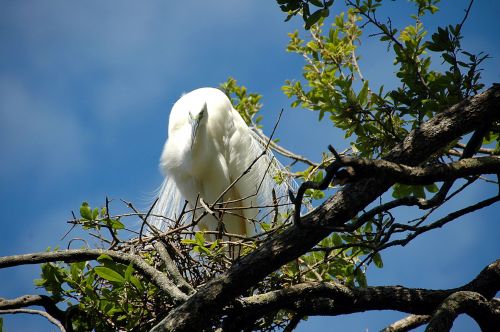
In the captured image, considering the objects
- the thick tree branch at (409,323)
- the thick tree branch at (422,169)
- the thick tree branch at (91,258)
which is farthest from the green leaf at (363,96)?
the thick tree branch at (91,258)

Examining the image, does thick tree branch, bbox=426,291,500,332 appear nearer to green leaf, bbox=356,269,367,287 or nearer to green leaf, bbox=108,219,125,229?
green leaf, bbox=356,269,367,287

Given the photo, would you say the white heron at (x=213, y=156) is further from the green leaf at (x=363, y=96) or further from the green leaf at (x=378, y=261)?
the green leaf at (x=363, y=96)

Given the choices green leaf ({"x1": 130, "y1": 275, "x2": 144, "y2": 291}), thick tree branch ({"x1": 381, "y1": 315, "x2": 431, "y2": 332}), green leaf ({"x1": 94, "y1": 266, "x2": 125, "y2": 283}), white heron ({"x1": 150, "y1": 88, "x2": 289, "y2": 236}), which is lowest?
thick tree branch ({"x1": 381, "y1": 315, "x2": 431, "y2": 332})

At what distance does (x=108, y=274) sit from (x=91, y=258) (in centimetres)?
17

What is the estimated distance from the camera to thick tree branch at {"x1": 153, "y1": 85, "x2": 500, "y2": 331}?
6.70ft

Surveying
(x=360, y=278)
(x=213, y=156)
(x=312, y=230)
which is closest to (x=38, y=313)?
(x=312, y=230)

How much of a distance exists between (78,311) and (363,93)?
1.80 metres

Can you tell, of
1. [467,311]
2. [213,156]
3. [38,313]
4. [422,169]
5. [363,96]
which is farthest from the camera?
[213,156]

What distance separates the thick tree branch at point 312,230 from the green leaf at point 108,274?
44cm

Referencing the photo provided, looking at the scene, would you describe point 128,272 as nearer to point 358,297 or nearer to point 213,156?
point 358,297

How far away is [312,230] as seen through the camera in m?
2.03

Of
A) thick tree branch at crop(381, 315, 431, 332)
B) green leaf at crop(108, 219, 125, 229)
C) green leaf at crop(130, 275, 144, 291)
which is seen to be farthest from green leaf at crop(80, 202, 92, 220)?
thick tree branch at crop(381, 315, 431, 332)

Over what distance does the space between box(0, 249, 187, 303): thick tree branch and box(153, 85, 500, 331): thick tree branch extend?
18cm

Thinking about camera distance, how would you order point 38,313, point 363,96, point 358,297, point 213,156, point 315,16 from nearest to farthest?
point 315,16 < point 358,297 < point 38,313 < point 363,96 < point 213,156
